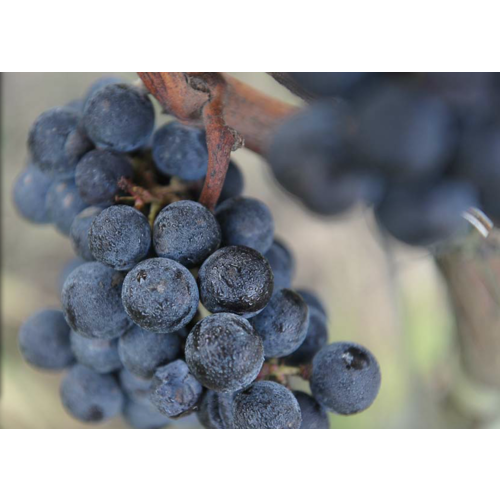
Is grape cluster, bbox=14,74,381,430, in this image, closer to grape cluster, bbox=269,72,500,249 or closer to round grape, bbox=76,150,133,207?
round grape, bbox=76,150,133,207

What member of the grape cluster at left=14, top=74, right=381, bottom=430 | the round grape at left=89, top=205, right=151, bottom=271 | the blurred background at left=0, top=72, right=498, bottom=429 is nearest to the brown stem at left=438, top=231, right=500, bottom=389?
the blurred background at left=0, top=72, right=498, bottom=429

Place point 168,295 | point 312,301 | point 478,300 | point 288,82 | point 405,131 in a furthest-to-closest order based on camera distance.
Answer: point 478,300
point 312,301
point 168,295
point 288,82
point 405,131

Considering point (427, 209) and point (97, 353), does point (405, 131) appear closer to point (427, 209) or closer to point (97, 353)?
point (427, 209)

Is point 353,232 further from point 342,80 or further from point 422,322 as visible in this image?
point 342,80

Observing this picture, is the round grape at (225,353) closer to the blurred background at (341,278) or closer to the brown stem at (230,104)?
the brown stem at (230,104)

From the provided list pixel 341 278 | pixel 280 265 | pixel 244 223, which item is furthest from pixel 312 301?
pixel 341 278

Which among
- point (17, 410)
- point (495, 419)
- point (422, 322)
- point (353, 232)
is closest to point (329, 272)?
point (353, 232)
